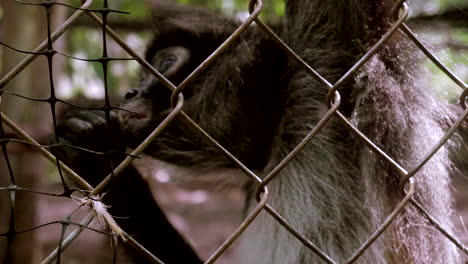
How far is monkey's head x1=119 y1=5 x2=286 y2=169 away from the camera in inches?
101

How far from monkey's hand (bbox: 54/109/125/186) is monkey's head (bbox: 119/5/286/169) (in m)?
0.21

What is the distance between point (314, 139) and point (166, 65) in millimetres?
857

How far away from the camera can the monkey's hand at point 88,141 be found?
213 cm

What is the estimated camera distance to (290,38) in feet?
8.30

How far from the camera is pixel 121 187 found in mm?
2400

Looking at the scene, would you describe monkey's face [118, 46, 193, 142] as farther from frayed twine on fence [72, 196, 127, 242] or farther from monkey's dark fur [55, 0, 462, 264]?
frayed twine on fence [72, 196, 127, 242]

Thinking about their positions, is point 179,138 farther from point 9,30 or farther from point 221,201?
point 221,201

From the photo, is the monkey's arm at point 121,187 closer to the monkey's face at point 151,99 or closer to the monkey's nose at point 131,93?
the monkey's face at point 151,99

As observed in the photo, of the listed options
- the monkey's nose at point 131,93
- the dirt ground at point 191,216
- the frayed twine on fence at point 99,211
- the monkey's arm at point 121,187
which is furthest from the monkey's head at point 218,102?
the dirt ground at point 191,216

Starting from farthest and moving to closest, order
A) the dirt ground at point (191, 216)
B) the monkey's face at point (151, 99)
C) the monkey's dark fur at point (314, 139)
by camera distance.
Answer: the dirt ground at point (191, 216) < the monkey's face at point (151, 99) < the monkey's dark fur at point (314, 139)

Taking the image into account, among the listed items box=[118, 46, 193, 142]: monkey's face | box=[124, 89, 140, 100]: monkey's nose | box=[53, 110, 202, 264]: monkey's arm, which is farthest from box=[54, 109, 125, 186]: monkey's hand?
box=[124, 89, 140, 100]: monkey's nose

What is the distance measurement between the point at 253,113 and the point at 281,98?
14cm

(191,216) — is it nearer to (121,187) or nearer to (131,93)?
(131,93)

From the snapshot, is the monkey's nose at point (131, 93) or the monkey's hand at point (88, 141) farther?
the monkey's nose at point (131, 93)
